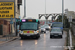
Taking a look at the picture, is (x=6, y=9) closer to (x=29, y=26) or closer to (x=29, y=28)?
(x=29, y=26)

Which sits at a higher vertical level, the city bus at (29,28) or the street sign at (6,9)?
the street sign at (6,9)

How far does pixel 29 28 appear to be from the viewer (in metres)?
27.5

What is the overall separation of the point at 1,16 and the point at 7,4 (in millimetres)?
2171

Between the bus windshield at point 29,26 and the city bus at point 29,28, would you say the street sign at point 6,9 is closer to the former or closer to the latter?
the city bus at point 29,28

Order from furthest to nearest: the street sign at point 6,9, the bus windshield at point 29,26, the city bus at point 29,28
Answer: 1. the street sign at point 6,9
2. the bus windshield at point 29,26
3. the city bus at point 29,28

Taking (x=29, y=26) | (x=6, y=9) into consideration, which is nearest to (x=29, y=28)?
(x=29, y=26)

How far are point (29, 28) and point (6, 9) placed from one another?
311 inches

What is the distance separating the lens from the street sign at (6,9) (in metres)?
33.6

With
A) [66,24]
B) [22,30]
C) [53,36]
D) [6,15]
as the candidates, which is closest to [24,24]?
[22,30]

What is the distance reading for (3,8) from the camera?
33562 millimetres

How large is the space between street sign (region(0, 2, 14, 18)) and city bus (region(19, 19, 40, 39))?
6.37m

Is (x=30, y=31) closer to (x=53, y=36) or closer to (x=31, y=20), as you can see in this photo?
(x=31, y=20)

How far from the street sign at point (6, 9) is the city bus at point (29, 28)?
6371 mm

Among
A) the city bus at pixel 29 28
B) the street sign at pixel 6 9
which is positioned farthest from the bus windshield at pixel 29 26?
the street sign at pixel 6 9
